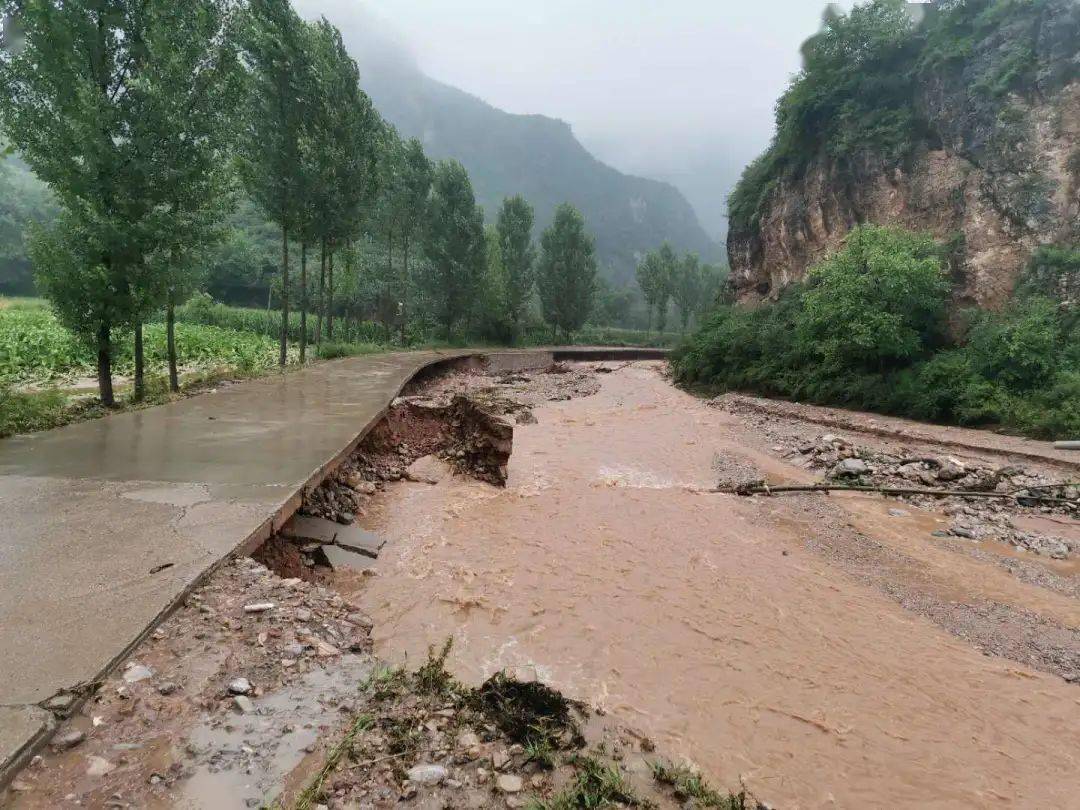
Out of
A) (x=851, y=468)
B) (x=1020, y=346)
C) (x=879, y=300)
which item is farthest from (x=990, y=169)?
(x=851, y=468)

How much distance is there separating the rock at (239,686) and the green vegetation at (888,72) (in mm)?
A: 22260

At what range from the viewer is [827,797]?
2.86 m

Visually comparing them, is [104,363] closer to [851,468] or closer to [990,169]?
[851,468]

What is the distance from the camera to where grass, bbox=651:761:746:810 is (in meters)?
2.42

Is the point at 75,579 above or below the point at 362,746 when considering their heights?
above

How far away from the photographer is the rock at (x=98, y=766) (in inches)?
82.6

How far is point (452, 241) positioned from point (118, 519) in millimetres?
27210

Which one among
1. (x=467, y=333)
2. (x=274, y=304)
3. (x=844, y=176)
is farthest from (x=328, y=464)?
(x=274, y=304)

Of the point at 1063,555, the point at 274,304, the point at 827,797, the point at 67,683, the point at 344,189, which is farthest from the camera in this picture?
the point at 274,304

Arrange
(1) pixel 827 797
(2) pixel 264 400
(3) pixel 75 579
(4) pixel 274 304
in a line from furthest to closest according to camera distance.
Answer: (4) pixel 274 304 < (2) pixel 264 400 < (3) pixel 75 579 < (1) pixel 827 797

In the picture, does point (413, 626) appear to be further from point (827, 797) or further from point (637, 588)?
point (827, 797)

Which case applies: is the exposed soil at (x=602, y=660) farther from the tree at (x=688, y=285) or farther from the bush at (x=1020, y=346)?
the tree at (x=688, y=285)

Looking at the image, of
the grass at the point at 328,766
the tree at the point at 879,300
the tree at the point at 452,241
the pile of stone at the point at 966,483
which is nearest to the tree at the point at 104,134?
the grass at the point at 328,766

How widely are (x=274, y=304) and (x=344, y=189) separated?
101ft
